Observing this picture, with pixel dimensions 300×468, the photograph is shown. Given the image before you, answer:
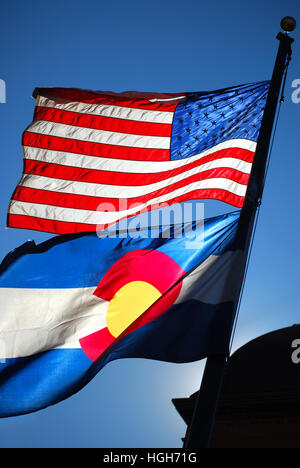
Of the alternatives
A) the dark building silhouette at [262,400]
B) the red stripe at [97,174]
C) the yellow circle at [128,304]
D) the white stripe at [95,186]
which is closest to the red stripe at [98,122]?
the red stripe at [97,174]

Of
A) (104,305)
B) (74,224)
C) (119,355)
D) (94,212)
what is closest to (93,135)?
(94,212)

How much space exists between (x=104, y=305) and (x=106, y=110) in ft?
10.3

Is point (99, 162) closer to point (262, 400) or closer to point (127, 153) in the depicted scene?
point (127, 153)

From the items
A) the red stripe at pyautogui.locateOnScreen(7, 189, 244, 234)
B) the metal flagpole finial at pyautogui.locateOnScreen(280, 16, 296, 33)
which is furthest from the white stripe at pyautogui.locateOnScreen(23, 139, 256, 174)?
the metal flagpole finial at pyautogui.locateOnScreen(280, 16, 296, 33)

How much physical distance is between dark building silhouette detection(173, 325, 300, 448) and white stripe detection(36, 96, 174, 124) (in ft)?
30.5

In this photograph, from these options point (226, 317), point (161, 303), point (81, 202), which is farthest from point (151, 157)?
point (226, 317)

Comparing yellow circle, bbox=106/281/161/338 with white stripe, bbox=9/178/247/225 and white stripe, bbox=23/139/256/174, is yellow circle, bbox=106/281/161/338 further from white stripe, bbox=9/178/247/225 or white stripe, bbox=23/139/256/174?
white stripe, bbox=23/139/256/174

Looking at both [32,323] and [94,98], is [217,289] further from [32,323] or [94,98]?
[94,98]

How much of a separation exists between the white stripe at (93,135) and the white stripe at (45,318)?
244cm

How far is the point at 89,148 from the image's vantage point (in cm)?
807

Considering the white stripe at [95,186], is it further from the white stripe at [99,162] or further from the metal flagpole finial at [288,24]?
the metal flagpole finial at [288,24]

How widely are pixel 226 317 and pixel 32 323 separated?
223 cm

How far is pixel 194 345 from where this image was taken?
18.1 feet

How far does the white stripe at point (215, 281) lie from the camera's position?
5.68 metres
